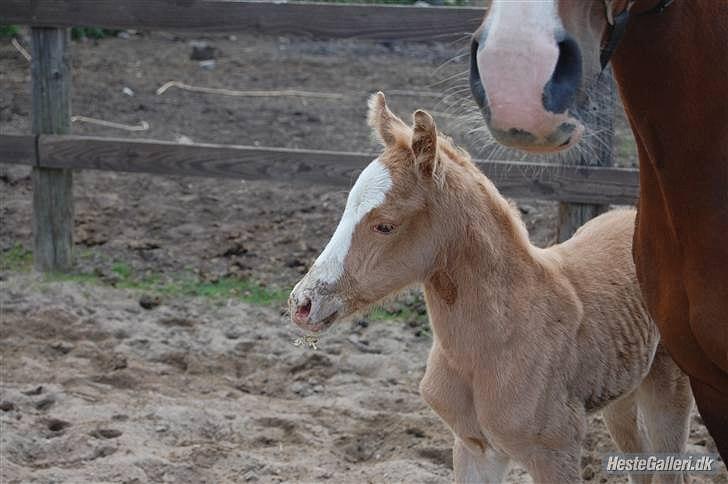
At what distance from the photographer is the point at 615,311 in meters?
3.56

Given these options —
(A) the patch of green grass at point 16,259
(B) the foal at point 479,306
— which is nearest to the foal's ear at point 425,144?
(B) the foal at point 479,306

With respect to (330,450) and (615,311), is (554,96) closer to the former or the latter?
(615,311)

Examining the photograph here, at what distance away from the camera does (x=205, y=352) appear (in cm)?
526

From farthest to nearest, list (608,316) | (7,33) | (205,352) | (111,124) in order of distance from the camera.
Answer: (7,33)
(111,124)
(205,352)
(608,316)

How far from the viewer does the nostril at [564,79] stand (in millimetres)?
1898

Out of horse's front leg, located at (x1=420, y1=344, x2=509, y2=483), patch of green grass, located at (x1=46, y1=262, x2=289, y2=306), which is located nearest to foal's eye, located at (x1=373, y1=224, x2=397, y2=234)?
horse's front leg, located at (x1=420, y1=344, x2=509, y2=483)

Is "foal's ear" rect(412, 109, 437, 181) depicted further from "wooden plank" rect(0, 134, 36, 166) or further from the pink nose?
"wooden plank" rect(0, 134, 36, 166)

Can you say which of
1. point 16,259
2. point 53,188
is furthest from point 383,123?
point 16,259

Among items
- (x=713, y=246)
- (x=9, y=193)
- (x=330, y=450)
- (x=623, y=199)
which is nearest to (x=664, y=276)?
(x=713, y=246)

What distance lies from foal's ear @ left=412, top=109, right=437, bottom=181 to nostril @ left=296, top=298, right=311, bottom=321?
1.80 feet

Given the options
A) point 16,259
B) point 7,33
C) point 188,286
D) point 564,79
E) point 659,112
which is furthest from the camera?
point 7,33

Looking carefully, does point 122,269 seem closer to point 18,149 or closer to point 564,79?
point 18,149

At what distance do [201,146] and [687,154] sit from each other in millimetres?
4054

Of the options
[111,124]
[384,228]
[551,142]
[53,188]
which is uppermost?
[551,142]
